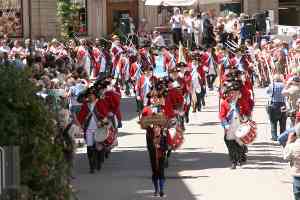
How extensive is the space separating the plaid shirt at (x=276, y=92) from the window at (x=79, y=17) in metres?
26.6

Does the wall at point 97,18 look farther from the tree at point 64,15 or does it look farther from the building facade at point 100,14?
the tree at point 64,15

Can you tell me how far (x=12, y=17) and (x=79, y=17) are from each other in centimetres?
847

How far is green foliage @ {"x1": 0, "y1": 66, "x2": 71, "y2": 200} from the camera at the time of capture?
8.77 meters

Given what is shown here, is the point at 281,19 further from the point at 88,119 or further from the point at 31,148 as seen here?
the point at 31,148

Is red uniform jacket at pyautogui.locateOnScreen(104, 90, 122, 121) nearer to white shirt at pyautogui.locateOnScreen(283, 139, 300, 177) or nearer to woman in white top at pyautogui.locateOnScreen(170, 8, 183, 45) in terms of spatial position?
white shirt at pyautogui.locateOnScreen(283, 139, 300, 177)

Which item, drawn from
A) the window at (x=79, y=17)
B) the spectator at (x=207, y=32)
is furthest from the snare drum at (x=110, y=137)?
the window at (x=79, y=17)

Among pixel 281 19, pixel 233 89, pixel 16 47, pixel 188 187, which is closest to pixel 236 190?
pixel 188 187

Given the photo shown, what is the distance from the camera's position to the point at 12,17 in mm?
39625

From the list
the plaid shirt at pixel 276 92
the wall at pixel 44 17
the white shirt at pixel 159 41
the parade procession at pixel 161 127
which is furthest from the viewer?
the wall at pixel 44 17

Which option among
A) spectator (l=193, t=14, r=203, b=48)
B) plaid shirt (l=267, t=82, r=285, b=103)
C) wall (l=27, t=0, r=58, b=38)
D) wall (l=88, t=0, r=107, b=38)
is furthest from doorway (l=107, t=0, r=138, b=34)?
plaid shirt (l=267, t=82, r=285, b=103)

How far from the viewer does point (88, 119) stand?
18.2 metres

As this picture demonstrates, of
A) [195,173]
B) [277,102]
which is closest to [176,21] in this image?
[277,102]

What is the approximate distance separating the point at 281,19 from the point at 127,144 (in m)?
33.4

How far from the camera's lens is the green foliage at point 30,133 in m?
8.77
